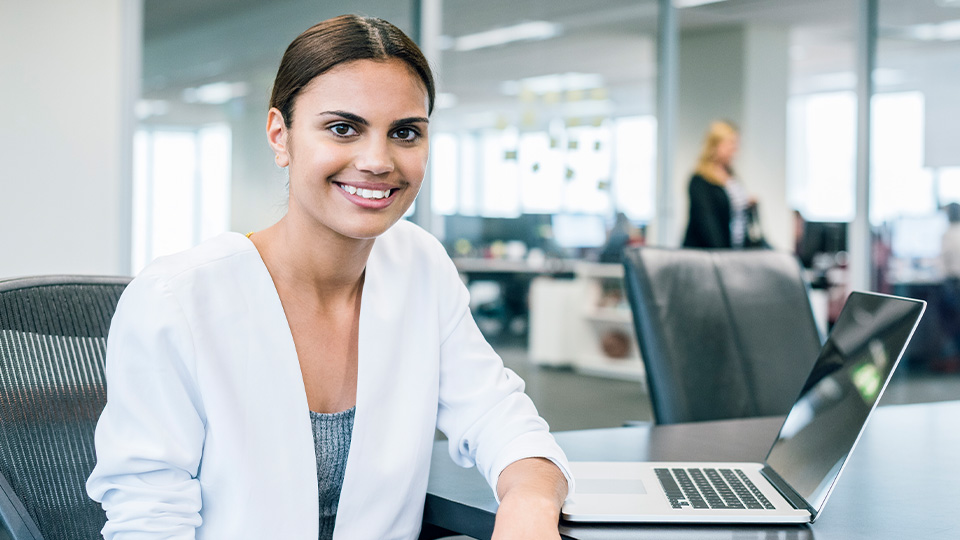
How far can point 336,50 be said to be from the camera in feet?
3.57

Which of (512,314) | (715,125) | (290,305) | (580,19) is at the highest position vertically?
(580,19)

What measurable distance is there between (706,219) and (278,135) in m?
3.79

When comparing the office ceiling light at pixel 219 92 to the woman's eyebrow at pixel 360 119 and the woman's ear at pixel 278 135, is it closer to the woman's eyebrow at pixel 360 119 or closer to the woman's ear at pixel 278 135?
the woman's ear at pixel 278 135

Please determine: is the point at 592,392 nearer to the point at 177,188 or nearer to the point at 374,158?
the point at 177,188

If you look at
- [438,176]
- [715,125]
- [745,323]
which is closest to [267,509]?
[745,323]

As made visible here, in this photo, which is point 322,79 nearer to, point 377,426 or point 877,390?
point 377,426

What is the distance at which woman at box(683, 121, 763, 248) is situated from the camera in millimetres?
4684

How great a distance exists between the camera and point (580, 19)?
4441mm

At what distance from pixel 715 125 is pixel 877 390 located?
4044mm

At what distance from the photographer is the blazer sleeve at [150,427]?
96cm

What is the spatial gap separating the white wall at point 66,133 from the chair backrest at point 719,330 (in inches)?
84.3

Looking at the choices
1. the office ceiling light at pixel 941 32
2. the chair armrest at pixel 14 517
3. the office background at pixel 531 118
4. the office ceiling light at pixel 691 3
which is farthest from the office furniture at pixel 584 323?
the chair armrest at pixel 14 517

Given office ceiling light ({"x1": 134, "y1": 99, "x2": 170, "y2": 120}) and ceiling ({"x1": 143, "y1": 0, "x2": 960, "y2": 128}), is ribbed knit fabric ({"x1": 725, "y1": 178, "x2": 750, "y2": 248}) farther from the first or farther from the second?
office ceiling light ({"x1": 134, "y1": 99, "x2": 170, "y2": 120})

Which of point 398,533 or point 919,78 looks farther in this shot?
point 919,78
